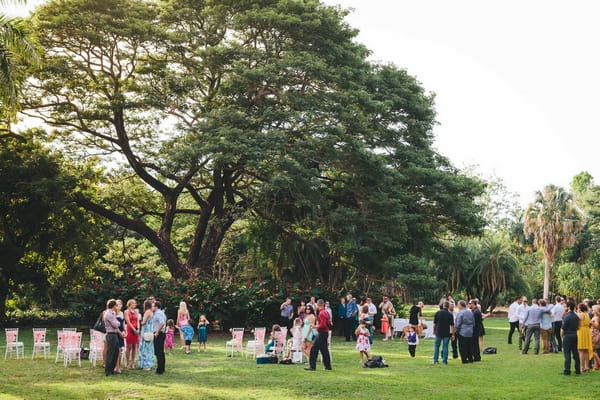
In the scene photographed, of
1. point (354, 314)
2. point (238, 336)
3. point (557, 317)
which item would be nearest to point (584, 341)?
point (557, 317)

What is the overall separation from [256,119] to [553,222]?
28.5 m

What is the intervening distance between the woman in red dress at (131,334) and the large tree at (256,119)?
10.4 metres

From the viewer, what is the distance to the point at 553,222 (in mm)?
47656

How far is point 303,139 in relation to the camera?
2838cm

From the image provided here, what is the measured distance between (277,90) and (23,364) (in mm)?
15755

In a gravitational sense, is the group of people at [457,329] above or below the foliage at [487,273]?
below

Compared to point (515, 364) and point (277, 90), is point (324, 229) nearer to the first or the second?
point (277, 90)

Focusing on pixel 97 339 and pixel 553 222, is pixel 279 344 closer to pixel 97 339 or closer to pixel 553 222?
pixel 97 339

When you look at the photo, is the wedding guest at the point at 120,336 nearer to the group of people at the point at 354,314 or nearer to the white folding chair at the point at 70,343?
the white folding chair at the point at 70,343

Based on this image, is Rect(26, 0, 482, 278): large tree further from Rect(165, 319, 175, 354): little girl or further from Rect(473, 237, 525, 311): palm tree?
Rect(473, 237, 525, 311): palm tree

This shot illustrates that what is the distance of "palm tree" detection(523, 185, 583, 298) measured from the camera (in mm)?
47375

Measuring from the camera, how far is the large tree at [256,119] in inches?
1086

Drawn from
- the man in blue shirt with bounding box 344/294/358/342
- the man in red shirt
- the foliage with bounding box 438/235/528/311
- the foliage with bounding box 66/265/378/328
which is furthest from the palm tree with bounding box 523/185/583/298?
the man in red shirt


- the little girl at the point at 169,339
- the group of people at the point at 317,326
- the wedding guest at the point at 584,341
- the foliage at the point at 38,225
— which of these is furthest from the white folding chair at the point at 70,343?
the foliage at the point at 38,225
